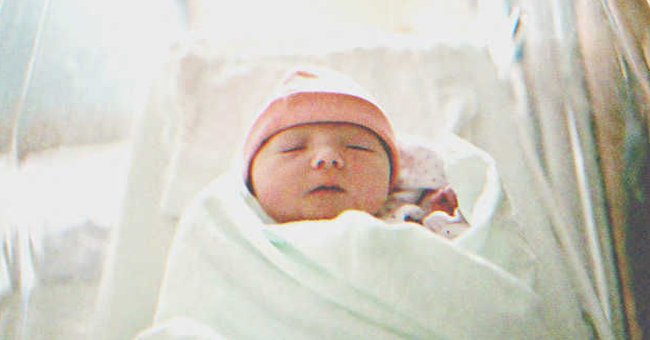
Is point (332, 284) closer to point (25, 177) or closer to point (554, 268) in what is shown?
point (554, 268)

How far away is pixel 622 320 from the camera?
28.1 inches

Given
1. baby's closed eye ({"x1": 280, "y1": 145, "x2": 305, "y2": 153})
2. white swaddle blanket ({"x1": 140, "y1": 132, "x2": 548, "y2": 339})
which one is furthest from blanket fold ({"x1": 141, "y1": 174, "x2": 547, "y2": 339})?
baby's closed eye ({"x1": 280, "y1": 145, "x2": 305, "y2": 153})

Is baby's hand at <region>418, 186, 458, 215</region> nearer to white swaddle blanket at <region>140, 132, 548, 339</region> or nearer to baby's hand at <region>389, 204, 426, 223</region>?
baby's hand at <region>389, 204, 426, 223</region>

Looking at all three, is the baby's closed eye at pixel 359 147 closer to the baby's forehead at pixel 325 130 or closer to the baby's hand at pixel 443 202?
the baby's forehead at pixel 325 130

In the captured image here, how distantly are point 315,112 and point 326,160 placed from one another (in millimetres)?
96

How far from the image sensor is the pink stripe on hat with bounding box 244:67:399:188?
2.75ft

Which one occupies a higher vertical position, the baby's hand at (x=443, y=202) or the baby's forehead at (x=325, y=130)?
the baby's forehead at (x=325, y=130)

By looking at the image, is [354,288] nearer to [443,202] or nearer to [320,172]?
[320,172]

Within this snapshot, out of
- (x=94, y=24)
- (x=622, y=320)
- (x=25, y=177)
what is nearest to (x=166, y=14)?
(x=94, y=24)

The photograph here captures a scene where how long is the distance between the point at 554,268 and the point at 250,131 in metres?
0.45

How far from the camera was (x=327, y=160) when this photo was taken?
77 cm

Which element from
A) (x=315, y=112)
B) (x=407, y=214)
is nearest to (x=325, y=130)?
(x=315, y=112)

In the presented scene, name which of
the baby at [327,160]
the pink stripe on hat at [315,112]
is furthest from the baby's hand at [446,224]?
the pink stripe on hat at [315,112]

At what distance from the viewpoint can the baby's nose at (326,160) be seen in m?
0.77
